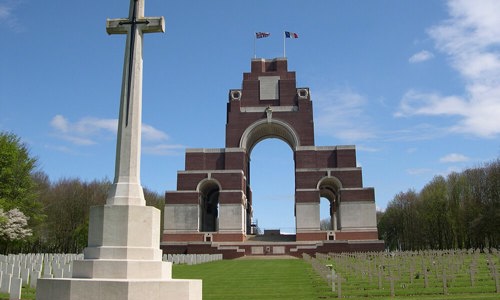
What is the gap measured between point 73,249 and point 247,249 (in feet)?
70.6

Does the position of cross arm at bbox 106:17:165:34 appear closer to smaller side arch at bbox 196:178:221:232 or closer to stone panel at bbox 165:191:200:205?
stone panel at bbox 165:191:200:205

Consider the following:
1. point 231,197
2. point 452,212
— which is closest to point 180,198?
point 231,197

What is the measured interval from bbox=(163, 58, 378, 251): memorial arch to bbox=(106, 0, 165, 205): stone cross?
35920 mm

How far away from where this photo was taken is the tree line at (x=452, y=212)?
42.1 meters

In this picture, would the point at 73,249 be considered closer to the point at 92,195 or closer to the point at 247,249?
the point at 92,195

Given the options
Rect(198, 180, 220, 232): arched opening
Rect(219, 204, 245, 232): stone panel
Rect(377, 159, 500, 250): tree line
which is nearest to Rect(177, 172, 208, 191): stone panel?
Rect(198, 180, 220, 232): arched opening

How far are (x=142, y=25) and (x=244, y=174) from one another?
38467 millimetres

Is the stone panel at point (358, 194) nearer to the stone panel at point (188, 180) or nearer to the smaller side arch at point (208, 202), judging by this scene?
the smaller side arch at point (208, 202)

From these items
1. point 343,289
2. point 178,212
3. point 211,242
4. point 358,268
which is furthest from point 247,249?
point 343,289

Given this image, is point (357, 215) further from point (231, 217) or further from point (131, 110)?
point (131, 110)

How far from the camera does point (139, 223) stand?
805 centimetres

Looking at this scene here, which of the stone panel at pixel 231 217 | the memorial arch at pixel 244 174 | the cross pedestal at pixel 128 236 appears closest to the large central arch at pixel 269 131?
the memorial arch at pixel 244 174

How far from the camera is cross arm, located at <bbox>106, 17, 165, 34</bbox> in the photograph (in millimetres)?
9062

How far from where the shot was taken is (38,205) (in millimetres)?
37562
